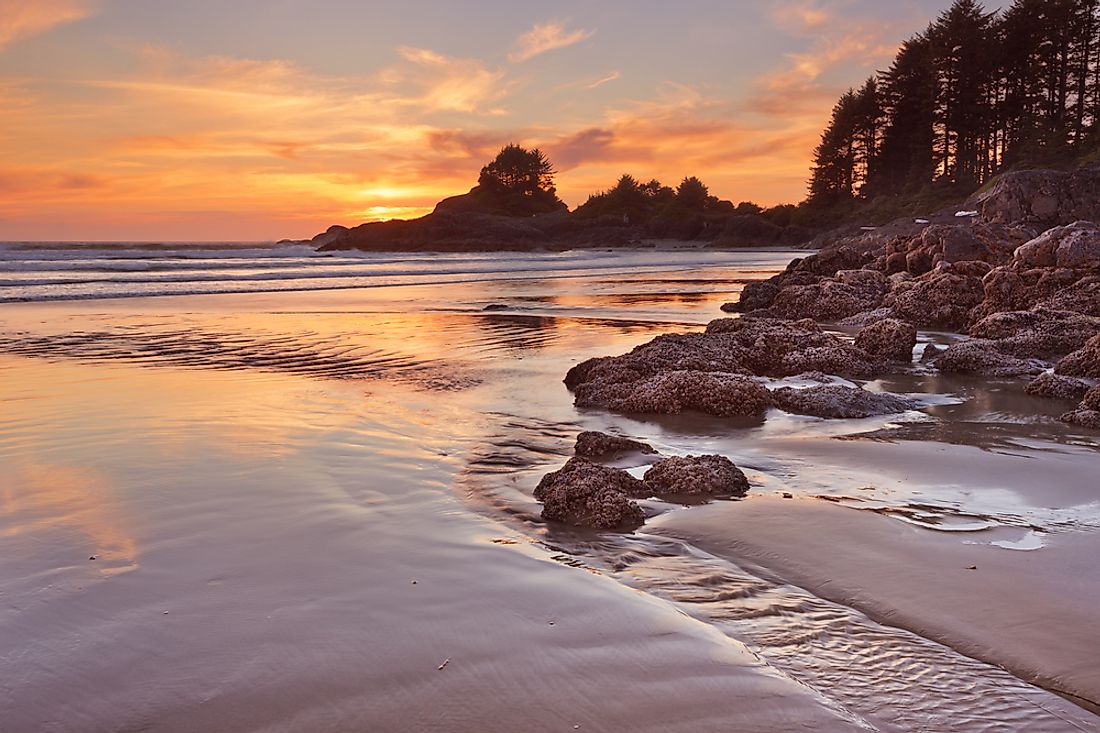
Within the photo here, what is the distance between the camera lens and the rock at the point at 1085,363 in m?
7.79

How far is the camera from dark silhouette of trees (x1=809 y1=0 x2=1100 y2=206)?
160ft

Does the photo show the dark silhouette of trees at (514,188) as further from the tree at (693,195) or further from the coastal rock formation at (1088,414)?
the coastal rock formation at (1088,414)

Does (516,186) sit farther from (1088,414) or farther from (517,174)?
(1088,414)

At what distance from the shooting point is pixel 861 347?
9164mm

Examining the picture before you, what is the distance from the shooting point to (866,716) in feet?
7.89

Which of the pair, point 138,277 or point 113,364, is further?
point 138,277

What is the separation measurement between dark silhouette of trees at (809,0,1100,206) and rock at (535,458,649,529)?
45733mm

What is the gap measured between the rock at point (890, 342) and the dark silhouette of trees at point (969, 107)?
3964cm

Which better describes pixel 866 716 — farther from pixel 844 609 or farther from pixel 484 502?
pixel 484 502

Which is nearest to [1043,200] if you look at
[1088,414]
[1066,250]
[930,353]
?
[1066,250]

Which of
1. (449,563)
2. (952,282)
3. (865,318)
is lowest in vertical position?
(449,563)

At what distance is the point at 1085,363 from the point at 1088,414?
214cm

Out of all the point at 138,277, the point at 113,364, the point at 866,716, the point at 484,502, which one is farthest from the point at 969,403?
the point at 138,277

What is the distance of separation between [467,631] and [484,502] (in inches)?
60.2
